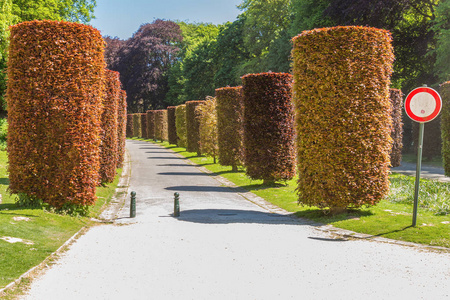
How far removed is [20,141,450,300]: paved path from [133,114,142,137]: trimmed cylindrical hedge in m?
57.4

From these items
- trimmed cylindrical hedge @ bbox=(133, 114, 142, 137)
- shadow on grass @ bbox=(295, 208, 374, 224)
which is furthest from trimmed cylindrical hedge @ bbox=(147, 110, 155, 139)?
shadow on grass @ bbox=(295, 208, 374, 224)

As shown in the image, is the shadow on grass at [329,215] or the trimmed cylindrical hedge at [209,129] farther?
the trimmed cylindrical hedge at [209,129]

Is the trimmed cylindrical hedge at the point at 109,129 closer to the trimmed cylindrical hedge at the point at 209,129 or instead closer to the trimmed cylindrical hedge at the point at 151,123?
the trimmed cylindrical hedge at the point at 209,129

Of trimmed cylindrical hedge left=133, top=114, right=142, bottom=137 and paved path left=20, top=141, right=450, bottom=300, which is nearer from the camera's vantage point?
paved path left=20, top=141, right=450, bottom=300

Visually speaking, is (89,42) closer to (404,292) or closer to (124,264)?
(124,264)

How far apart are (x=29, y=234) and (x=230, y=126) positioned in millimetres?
16353

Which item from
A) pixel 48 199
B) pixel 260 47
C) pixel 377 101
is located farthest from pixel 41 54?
pixel 260 47

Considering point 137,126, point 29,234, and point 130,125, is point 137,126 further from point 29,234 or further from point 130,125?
point 29,234

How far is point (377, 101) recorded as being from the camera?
467 inches

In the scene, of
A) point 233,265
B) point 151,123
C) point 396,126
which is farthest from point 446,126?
point 151,123

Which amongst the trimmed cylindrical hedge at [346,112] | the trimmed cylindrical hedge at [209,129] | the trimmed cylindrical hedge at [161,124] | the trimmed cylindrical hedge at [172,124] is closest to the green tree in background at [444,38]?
the trimmed cylindrical hedge at [209,129]

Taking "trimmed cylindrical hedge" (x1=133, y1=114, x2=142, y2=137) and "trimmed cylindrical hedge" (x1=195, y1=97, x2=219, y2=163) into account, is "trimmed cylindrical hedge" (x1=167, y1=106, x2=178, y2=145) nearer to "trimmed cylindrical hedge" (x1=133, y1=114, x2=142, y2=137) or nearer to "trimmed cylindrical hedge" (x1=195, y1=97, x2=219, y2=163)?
"trimmed cylindrical hedge" (x1=195, y1=97, x2=219, y2=163)

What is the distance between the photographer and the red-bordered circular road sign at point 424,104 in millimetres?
10109

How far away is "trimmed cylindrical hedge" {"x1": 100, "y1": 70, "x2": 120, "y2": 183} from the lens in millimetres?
17438
